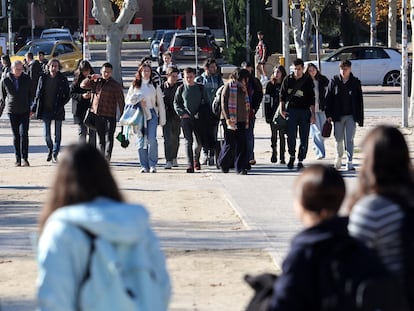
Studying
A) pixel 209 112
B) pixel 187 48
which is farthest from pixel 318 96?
pixel 187 48

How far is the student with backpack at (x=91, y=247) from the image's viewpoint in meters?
4.50

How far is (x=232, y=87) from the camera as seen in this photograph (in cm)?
1675

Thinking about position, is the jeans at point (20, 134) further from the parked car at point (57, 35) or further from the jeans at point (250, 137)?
the parked car at point (57, 35)

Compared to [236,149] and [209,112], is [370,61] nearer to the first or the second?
[209,112]

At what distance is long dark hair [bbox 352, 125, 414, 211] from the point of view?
4.88 meters

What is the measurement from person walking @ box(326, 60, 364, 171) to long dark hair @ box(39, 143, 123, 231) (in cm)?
1240

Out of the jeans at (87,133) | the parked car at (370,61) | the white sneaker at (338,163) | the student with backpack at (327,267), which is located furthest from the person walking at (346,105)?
the parked car at (370,61)

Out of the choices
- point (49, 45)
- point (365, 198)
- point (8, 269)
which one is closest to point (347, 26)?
point (49, 45)

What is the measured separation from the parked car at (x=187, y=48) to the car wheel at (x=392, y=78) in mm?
13532

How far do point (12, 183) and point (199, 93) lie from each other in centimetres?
321

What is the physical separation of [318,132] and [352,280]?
47.7ft

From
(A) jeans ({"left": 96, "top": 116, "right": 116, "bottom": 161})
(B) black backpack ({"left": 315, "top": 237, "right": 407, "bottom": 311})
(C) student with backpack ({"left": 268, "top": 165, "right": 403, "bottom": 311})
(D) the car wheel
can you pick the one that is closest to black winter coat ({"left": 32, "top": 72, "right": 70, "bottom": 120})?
(A) jeans ({"left": 96, "top": 116, "right": 116, "bottom": 161})

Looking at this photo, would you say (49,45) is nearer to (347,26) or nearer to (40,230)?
(347,26)

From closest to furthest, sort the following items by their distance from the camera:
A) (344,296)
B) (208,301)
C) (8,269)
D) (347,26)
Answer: (344,296)
(208,301)
(8,269)
(347,26)
